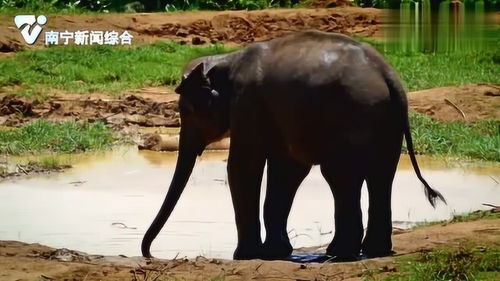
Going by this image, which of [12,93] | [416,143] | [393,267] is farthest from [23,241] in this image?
[12,93]

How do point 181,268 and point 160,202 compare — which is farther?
point 160,202

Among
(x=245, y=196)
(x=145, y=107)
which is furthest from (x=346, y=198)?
(x=145, y=107)

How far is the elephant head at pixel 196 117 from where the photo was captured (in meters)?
9.20

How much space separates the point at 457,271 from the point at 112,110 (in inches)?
487

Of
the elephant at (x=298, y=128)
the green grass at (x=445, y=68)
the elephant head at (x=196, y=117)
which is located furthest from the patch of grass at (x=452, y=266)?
the green grass at (x=445, y=68)

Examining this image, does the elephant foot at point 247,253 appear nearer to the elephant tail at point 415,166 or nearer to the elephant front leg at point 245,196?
the elephant front leg at point 245,196

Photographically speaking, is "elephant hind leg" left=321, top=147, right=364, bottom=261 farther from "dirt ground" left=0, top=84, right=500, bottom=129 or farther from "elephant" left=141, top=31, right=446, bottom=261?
"dirt ground" left=0, top=84, right=500, bottom=129

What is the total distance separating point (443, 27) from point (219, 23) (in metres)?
8.87

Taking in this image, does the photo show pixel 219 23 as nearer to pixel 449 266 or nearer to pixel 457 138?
pixel 457 138

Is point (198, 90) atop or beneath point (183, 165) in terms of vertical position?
atop

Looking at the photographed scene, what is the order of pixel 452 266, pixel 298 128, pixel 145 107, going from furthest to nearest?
1. pixel 145 107
2. pixel 298 128
3. pixel 452 266

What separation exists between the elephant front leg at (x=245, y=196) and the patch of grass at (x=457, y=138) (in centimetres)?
607

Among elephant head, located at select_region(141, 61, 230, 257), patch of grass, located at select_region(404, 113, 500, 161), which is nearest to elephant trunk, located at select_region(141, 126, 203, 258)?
elephant head, located at select_region(141, 61, 230, 257)

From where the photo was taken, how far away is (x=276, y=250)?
923 centimetres
